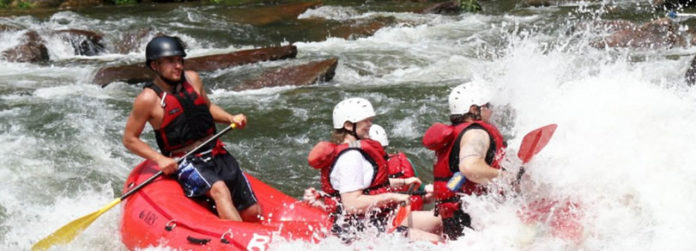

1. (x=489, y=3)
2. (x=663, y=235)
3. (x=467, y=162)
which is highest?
(x=467, y=162)

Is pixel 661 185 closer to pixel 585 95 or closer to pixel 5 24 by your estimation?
pixel 585 95

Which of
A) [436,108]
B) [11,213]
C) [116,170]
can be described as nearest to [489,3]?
[436,108]

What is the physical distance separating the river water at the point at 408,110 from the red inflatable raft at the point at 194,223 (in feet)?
0.66

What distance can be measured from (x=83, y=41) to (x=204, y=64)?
3.63 m

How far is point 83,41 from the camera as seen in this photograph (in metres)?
14.5

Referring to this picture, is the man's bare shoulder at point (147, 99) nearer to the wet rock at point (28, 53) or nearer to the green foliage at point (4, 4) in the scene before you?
the wet rock at point (28, 53)

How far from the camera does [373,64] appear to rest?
41.6 ft

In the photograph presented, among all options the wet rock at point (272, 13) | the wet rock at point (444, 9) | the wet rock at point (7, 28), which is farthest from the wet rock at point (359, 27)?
the wet rock at point (7, 28)

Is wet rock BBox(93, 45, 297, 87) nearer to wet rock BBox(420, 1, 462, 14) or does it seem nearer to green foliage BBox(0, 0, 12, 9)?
wet rock BBox(420, 1, 462, 14)

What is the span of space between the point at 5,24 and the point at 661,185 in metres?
13.7

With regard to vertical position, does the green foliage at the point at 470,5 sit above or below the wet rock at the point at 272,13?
above

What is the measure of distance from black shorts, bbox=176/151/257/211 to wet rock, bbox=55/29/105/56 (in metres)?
9.87

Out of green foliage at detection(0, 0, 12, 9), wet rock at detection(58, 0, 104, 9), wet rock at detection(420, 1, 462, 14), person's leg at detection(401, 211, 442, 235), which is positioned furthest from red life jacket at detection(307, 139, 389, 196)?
green foliage at detection(0, 0, 12, 9)

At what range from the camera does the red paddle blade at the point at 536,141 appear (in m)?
4.14
